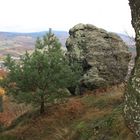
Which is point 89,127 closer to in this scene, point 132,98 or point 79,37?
point 132,98

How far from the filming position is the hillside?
2138 cm

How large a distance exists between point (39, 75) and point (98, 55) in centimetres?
985

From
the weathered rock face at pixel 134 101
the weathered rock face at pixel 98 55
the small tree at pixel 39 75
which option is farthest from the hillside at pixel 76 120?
the weathered rock face at pixel 134 101

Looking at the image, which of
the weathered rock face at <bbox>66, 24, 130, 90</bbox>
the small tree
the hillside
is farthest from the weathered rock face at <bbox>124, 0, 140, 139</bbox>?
the weathered rock face at <bbox>66, 24, 130, 90</bbox>

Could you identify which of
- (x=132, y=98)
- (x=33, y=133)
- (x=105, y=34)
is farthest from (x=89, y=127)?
(x=105, y=34)

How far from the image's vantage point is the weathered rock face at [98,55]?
35.5 metres

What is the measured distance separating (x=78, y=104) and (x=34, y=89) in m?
3.73

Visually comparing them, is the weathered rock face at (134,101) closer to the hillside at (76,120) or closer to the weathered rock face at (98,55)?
the hillside at (76,120)

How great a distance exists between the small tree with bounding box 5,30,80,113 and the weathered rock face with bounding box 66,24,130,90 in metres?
5.82

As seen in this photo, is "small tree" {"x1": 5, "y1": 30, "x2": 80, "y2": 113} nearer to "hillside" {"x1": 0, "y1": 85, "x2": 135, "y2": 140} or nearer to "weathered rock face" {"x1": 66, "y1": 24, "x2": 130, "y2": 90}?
"hillside" {"x1": 0, "y1": 85, "x2": 135, "y2": 140}

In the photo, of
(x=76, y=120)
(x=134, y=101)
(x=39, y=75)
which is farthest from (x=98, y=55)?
(x=134, y=101)

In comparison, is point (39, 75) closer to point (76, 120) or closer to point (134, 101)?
point (76, 120)

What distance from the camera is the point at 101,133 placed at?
1991cm

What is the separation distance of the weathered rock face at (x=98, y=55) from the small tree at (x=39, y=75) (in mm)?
5817
